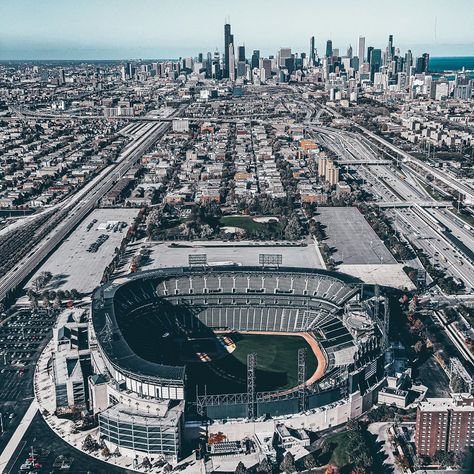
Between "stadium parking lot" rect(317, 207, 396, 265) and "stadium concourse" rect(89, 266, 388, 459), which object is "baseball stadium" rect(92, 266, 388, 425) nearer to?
"stadium concourse" rect(89, 266, 388, 459)

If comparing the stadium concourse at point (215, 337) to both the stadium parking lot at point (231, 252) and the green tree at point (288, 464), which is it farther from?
the stadium parking lot at point (231, 252)

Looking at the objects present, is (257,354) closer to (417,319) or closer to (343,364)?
(343,364)

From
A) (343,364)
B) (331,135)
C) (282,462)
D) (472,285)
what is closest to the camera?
(282,462)

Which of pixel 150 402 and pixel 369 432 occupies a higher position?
Answer: pixel 150 402

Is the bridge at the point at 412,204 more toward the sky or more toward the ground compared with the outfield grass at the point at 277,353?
more toward the sky

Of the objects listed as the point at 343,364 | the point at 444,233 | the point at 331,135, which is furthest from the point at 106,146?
the point at 343,364

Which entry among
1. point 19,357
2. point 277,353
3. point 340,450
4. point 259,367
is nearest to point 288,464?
point 340,450

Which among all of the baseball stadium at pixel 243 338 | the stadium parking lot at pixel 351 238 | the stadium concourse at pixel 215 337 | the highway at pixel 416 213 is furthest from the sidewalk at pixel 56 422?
the highway at pixel 416 213
